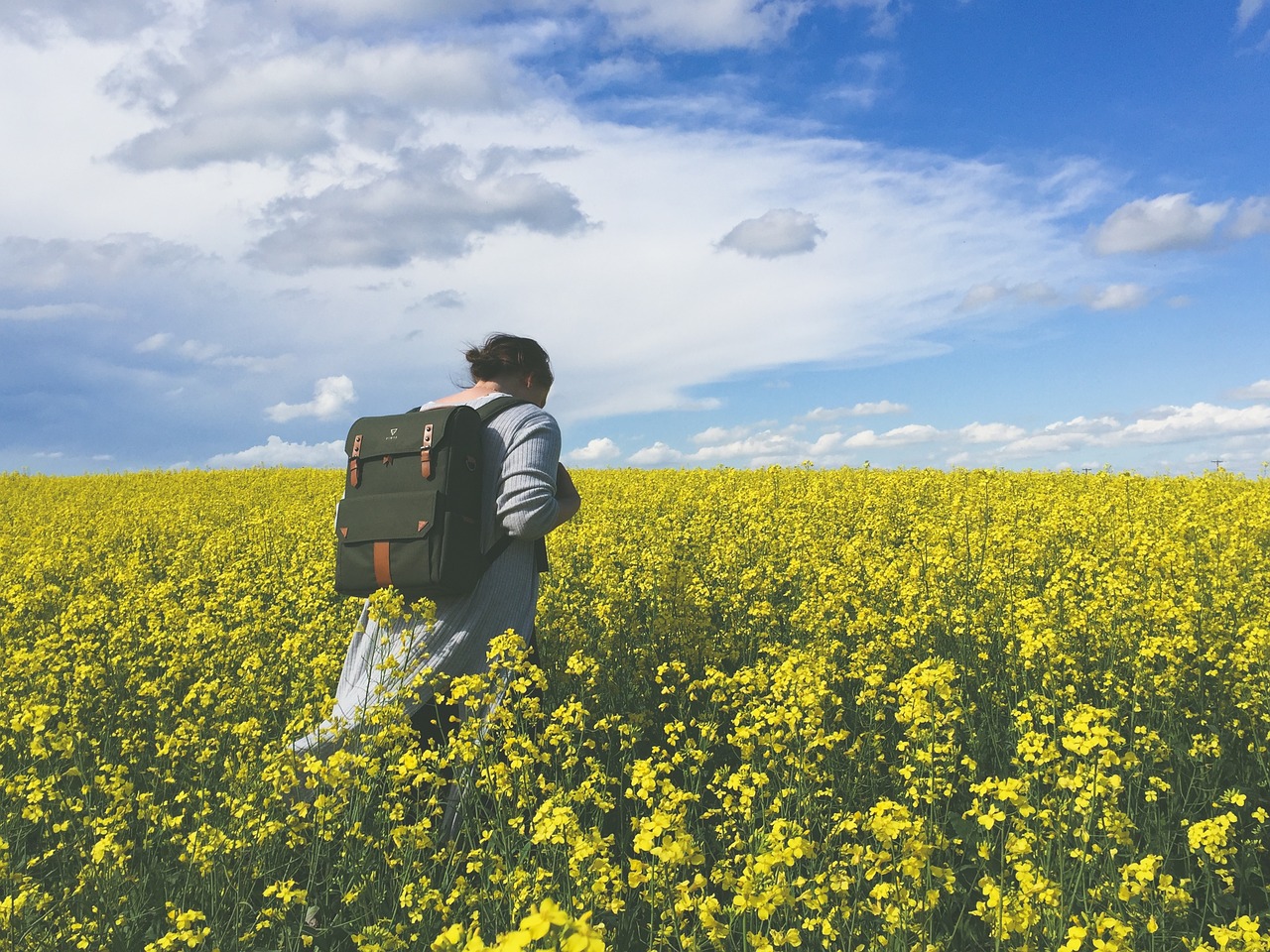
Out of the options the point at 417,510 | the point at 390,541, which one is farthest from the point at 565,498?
the point at 390,541

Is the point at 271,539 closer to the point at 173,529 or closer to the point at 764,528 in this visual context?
the point at 173,529

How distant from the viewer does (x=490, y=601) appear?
3791mm

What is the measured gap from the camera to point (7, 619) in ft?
18.2

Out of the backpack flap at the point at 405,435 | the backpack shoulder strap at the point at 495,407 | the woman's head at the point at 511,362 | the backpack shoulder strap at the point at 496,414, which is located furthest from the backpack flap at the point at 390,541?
the woman's head at the point at 511,362

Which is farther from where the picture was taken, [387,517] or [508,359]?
[508,359]

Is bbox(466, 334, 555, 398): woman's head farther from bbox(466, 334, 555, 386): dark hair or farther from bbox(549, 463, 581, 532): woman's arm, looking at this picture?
bbox(549, 463, 581, 532): woman's arm

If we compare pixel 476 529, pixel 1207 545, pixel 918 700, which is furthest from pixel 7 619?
pixel 1207 545

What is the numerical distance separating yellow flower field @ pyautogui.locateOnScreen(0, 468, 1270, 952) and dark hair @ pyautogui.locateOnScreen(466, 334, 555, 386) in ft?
4.06

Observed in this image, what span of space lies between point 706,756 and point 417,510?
4.79ft

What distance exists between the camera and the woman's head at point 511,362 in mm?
4141

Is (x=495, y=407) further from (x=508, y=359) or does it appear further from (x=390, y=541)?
(x=390, y=541)

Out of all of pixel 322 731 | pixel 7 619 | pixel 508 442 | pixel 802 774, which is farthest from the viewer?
pixel 7 619

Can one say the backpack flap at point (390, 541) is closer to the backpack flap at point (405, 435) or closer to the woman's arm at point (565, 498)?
the backpack flap at point (405, 435)

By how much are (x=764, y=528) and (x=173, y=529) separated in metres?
7.75
